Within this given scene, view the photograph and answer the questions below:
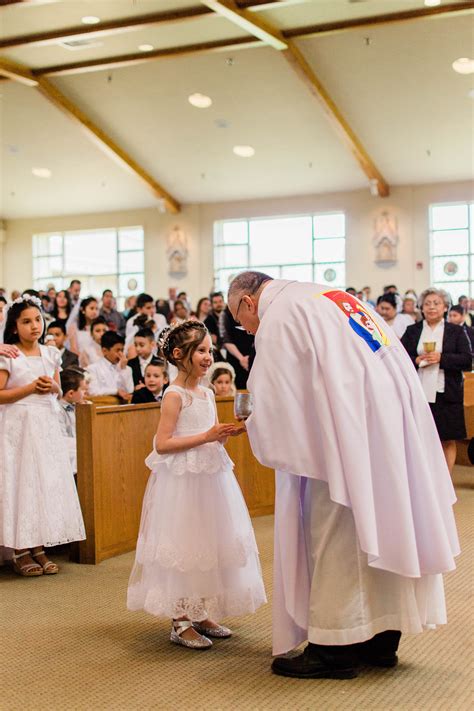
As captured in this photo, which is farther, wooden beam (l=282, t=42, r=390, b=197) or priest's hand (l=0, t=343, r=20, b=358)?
wooden beam (l=282, t=42, r=390, b=197)

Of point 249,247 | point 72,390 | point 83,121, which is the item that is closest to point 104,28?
point 83,121

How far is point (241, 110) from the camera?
51.5 ft

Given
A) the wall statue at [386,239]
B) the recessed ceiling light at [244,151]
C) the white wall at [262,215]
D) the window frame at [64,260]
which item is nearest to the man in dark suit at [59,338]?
the recessed ceiling light at [244,151]

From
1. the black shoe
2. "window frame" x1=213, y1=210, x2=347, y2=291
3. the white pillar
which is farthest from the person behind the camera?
the white pillar

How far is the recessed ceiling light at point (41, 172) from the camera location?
18.8 m

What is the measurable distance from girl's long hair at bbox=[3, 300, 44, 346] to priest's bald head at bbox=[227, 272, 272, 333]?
6.80 feet

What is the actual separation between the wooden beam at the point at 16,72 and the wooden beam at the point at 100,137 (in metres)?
0.20

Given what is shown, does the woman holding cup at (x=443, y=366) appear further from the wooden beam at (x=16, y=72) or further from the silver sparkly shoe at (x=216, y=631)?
the wooden beam at (x=16, y=72)

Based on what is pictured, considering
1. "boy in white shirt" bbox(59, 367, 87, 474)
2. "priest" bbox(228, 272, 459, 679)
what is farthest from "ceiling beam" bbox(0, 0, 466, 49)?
"priest" bbox(228, 272, 459, 679)

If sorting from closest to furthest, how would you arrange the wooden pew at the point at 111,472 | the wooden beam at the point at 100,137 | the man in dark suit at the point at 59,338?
the wooden pew at the point at 111,472 → the man in dark suit at the point at 59,338 → the wooden beam at the point at 100,137

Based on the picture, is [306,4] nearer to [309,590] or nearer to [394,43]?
[394,43]

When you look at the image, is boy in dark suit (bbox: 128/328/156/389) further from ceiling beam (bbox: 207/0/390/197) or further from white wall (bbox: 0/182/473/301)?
white wall (bbox: 0/182/473/301)

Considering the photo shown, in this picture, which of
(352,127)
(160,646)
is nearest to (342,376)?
(160,646)

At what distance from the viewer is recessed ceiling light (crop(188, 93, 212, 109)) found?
15352mm
